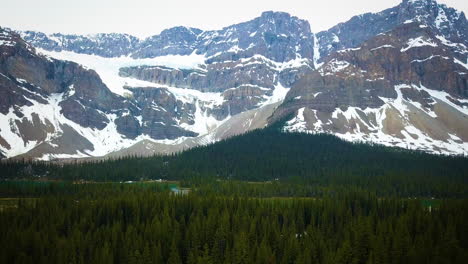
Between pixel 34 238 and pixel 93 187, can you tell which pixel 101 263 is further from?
pixel 93 187

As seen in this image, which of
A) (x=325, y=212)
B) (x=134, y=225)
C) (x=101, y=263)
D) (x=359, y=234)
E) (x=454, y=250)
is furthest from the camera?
(x=325, y=212)

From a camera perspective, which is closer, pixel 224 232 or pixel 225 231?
pixel 224 232

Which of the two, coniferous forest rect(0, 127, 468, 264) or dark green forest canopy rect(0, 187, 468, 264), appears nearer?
dark green forest canopy rect(0, 187, 468, 264)

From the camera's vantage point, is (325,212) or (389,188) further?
(389,188)

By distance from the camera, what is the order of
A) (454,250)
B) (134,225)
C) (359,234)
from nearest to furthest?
(454,250) → (359,234) → (134,225)

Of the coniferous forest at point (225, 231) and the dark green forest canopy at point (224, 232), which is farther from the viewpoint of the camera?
the coniferous forest at point (225, 231)

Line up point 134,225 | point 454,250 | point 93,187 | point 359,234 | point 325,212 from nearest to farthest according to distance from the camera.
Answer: point 454,250 → point 359,234 → point 134,225 → point 325,212 → point 93,187

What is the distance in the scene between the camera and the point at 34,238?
106m

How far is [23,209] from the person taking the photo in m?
130

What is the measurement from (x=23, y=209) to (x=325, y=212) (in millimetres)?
76196

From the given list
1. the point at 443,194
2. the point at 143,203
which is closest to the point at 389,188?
the point at 443,194

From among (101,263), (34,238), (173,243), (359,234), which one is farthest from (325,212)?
(34,238)

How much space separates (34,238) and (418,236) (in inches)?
3153

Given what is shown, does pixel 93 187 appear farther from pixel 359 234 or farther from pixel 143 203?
pixel 359 234
